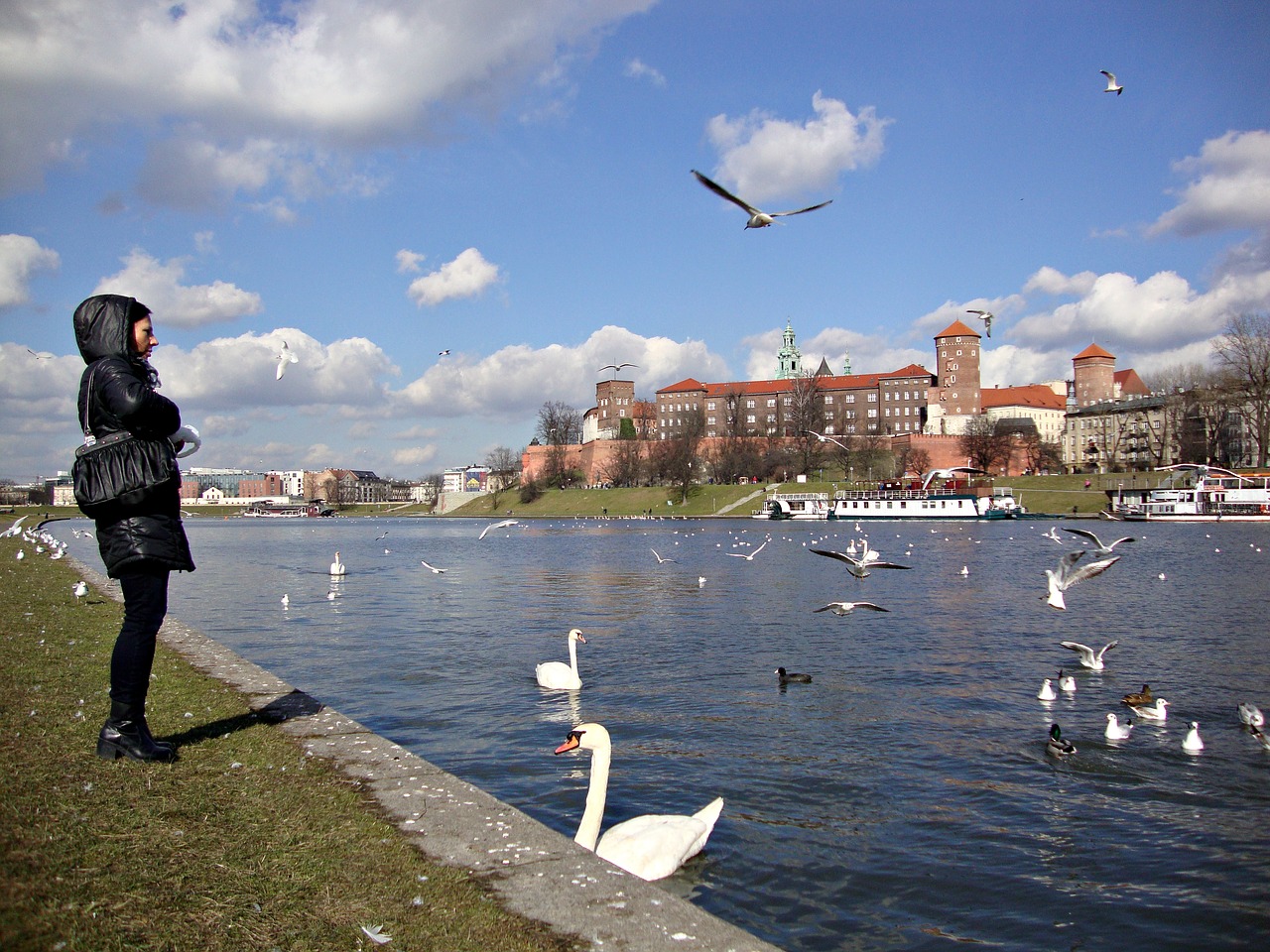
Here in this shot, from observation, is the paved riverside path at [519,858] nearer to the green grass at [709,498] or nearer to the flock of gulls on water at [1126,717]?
the flock of gulls on water at [1126,717]

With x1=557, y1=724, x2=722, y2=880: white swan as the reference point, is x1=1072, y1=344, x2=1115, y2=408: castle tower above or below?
above

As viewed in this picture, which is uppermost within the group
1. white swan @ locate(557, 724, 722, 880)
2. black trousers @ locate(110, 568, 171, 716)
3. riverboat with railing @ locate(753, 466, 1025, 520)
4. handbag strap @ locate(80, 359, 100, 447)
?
handbag strap @ locate(80, 359, 100, 447)

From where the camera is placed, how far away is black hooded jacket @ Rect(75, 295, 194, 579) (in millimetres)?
6094

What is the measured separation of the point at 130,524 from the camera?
614 centimetres

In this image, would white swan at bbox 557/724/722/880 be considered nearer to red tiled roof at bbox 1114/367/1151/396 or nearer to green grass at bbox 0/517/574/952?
green grass at bbox 0/517/574/952

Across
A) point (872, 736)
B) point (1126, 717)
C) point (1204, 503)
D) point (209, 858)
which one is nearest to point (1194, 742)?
point (1126, 717)

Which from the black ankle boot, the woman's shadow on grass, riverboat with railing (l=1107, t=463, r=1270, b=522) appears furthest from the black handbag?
riverboat with railing (l=1107, t=463, r=1270, b=522)

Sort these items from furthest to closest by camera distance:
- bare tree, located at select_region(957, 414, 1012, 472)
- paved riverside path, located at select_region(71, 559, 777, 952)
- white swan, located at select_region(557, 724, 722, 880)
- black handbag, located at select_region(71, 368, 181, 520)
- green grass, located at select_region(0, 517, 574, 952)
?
bare tree, located at select_region(957, 414, 1012, 472) → white swan, located at select_region(557, 724, 722, 880) → black handbag, located at select_region(71, 368, 181, 520) → paved riverside path, located at select_region(71, 559, 777, 952) → green grass, located at select_region(0, 517, 574, 952)

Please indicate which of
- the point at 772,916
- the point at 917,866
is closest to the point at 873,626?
the point at 917,866

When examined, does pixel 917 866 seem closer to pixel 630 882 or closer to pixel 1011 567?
pixel 630 882

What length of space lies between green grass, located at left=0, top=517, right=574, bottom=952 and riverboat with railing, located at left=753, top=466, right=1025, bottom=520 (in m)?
91.8

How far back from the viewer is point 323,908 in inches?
169

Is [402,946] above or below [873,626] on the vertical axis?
above

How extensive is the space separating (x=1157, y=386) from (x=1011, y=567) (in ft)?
365
